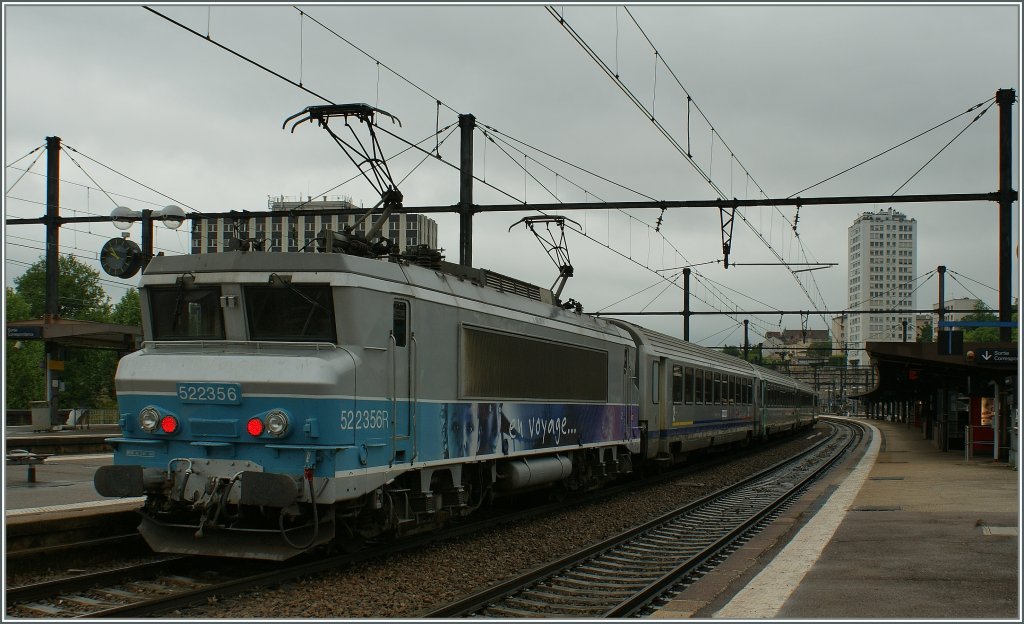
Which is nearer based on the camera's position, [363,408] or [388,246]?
[363,408]

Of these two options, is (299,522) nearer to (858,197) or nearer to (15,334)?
(858,197)

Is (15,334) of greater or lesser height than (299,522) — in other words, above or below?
above

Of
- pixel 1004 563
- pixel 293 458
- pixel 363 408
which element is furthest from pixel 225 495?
pixel 1004 563

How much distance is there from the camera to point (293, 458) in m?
9.68

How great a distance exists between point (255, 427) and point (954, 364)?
19.6 meters

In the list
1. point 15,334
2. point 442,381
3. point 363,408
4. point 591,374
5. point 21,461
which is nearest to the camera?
point 363,408

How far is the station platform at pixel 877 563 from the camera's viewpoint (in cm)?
845

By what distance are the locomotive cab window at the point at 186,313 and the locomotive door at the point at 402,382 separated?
1895 mm

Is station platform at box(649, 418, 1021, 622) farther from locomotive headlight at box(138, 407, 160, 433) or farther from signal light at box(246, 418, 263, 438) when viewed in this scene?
locomotive headlight at box(138, 407, 160, 433)

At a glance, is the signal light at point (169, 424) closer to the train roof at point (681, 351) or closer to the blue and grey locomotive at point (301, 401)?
the blue and grey locomotive at point (301, 401)

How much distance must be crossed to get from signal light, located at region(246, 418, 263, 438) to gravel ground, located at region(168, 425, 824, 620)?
5.01 ft

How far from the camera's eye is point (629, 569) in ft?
37.5

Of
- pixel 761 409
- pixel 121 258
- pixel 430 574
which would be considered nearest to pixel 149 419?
pixel 430 574

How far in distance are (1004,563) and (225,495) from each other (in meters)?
8.23
